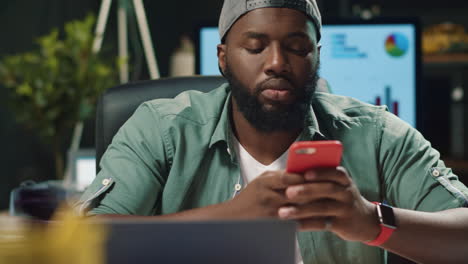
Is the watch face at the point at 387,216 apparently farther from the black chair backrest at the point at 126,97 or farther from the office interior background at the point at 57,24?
the office interior background at the point at 57,24

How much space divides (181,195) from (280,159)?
0.75 feet

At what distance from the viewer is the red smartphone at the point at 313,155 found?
79 cm

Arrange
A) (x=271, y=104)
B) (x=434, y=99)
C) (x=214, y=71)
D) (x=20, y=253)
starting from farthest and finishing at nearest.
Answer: (x=434, y=99), (x=214, y=71), (x=271, y=104), (x=20, y=253)

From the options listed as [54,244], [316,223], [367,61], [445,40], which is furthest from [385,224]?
[445,40]

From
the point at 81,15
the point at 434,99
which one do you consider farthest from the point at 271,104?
the point at 81,15

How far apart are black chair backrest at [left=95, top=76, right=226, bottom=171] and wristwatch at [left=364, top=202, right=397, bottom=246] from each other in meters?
0.62

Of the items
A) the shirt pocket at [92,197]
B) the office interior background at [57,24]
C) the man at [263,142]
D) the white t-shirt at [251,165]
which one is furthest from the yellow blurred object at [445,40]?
the shirt pocket at [92,197]

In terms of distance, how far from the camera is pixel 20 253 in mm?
533

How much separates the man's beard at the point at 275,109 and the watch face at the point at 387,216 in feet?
1.10

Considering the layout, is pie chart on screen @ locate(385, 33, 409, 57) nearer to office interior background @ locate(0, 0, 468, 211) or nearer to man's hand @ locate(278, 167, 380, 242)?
man's hand @ locate(278, 167, 380, 242)

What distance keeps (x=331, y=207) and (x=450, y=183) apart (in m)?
0.40

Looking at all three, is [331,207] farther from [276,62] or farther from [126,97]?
[126,97]

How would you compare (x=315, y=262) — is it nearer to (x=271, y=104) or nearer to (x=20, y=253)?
(x=271, y=104)

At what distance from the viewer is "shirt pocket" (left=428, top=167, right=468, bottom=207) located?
1.20 metres
